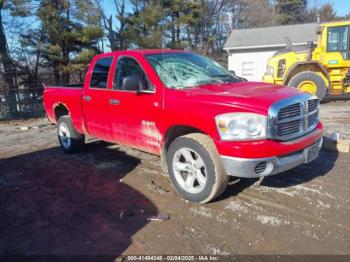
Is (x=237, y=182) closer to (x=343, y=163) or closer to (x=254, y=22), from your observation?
(x=343, y=163)

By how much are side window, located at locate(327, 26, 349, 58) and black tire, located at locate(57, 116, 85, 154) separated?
980 centimetres

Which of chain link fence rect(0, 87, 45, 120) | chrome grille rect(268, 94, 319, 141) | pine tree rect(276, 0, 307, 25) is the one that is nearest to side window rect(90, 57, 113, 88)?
chrome grille rect(268, 94, 319, 141)

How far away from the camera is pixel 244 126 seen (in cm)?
367

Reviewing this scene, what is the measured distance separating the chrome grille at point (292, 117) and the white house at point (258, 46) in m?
20.1

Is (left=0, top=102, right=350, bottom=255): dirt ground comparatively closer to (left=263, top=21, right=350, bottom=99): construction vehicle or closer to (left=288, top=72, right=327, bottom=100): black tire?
(left=288, top=72, right=327, bottom=100): black tire

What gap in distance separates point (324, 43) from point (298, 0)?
142ft

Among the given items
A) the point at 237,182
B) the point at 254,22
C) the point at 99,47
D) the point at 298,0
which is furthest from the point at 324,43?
the point at 298,0

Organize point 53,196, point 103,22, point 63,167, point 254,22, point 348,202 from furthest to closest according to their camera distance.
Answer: point 254,22, point 103,22, point 63,167, point 53,196, point 348,202

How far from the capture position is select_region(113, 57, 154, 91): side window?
4.76 meters

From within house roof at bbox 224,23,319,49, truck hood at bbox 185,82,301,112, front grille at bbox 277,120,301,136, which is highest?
house roof at bbox 224,23,319,49

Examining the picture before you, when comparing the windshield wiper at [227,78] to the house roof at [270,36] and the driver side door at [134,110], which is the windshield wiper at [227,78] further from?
the house roof at [270,36]

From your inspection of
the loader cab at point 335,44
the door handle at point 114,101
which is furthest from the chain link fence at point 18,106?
the loader cab at point 335,44

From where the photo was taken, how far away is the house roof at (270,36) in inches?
947

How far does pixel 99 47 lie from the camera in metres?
24.8
